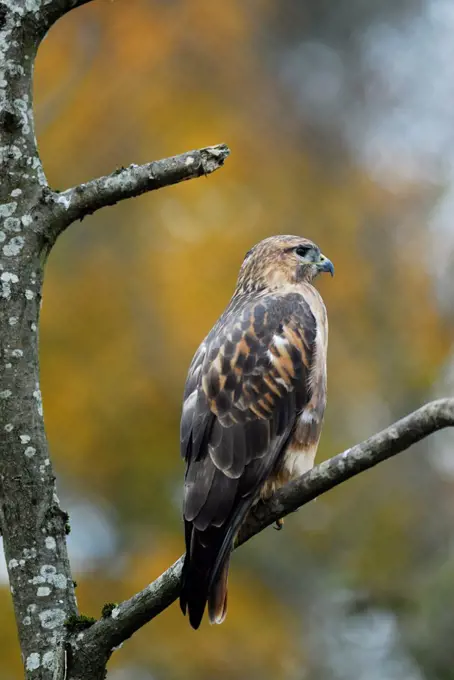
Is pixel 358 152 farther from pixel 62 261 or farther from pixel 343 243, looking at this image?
pixel 62 261

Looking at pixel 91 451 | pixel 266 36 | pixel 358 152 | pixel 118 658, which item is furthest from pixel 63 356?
pixel 266 36

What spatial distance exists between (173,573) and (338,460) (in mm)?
648

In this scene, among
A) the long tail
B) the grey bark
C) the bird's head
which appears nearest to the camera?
the grey bark

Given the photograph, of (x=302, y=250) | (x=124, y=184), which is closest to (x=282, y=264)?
(x=302, y=250)

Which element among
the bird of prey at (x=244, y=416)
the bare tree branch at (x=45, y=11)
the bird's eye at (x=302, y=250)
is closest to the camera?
the bare tree branch at (x=45, y=11)

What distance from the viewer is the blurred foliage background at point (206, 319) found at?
32.8ft

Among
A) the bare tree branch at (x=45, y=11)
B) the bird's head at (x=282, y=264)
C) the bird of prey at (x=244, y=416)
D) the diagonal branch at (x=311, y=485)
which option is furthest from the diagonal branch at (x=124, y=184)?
the bird's head at (x=282, y=264)

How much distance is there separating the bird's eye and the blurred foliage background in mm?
3087

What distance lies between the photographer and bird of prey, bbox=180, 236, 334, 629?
412 cm

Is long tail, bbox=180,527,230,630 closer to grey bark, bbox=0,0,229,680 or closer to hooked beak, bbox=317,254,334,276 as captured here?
grey bark, bbox=0,0,229,680

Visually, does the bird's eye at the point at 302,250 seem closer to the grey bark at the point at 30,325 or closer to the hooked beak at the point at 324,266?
the hooked beak at the point at 324,266

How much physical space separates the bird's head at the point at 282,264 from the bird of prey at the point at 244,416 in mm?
297

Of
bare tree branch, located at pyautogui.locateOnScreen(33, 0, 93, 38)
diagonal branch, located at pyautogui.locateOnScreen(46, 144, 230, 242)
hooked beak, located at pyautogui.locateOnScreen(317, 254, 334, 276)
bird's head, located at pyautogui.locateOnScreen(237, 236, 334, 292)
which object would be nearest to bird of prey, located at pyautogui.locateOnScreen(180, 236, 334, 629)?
bird's head, located at pyautogui.locateOnScreen(237, 236, 334, 292)

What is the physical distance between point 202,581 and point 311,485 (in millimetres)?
571
